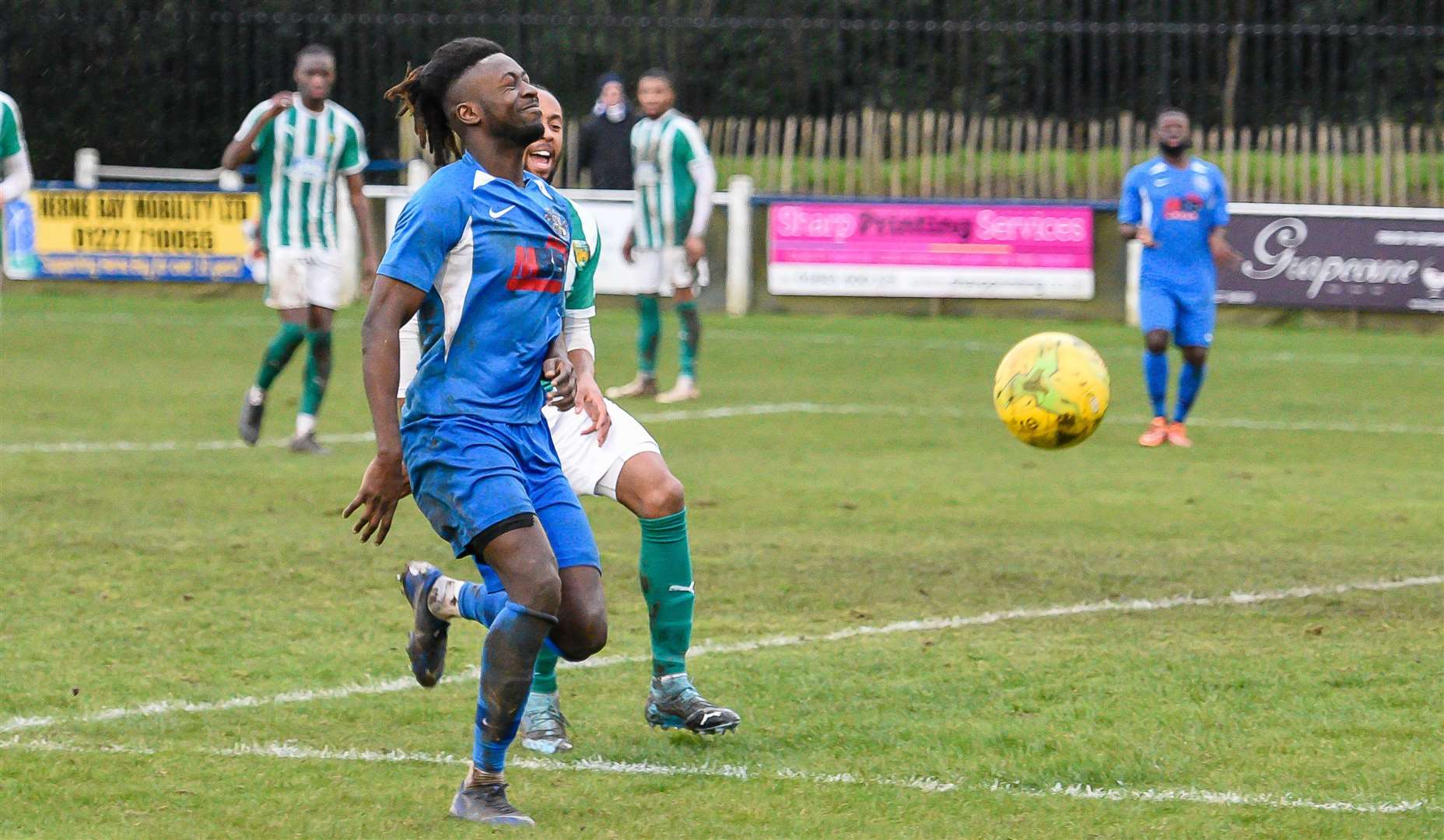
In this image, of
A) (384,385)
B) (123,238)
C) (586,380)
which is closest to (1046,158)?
(123,238)

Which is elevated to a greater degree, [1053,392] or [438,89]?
[438,89]

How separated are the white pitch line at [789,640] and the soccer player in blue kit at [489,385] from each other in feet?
3.77

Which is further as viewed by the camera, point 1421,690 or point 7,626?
point 7,626

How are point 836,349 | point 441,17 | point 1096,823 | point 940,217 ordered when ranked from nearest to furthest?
point 1096,823, point 836,349, point 940,217, point 441,17

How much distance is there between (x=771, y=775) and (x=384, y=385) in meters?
1.40

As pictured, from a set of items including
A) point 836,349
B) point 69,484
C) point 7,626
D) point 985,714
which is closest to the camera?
point 985,714

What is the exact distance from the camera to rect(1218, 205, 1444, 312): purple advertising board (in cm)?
1927

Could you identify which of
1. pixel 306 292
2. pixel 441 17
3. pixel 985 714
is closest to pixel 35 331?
pixel 441 17

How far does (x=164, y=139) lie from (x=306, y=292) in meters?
14.0

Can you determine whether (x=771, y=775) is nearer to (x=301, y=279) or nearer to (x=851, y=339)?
(x=301, y=279)

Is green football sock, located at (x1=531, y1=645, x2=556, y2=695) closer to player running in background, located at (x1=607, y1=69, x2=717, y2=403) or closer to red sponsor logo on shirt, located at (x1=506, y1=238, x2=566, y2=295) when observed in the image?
red sponsor logo on shirt, located at (x1=506, y1=238, x2=566, y2=295)

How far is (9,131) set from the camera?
978 centimetres

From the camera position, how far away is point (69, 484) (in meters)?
9.88

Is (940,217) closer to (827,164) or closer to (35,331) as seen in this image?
(827,164)
